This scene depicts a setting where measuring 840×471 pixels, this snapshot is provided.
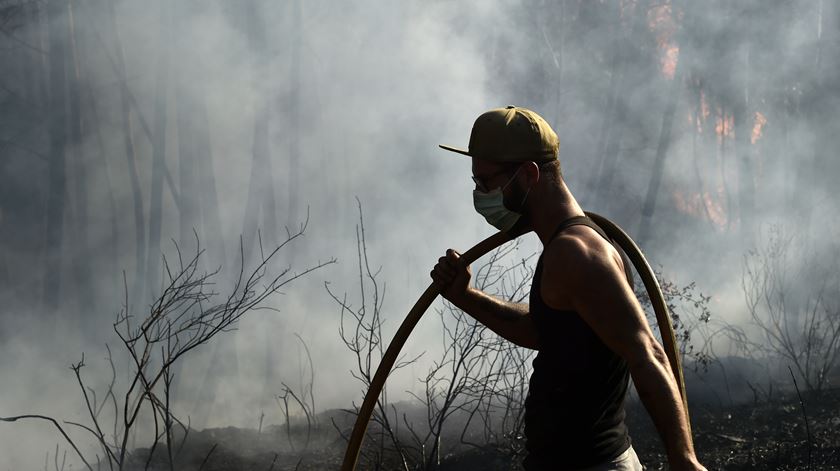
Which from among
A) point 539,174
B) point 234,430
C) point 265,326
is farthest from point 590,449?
point 265,326

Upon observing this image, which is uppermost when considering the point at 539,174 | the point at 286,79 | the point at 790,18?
the point at 790,18

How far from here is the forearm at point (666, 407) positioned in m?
1.74

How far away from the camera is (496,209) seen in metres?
2.31

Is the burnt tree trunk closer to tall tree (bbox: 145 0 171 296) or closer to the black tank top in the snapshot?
tall tree (bbox: 145 0 171 296)

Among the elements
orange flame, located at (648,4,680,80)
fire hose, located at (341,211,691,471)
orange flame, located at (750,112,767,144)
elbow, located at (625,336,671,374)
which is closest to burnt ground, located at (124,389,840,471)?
fire hose, located at (341,211,691,471)

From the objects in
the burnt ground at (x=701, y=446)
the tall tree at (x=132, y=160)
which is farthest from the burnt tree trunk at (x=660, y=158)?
the tall tree at (x=132, y=160)

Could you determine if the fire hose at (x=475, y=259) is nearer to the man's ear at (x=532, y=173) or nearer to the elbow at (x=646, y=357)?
the man's ear at (x=532, y=173)

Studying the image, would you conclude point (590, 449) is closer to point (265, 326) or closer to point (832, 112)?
point (265, 326)

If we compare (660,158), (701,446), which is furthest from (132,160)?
(660,158)

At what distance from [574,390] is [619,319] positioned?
0.94 ft

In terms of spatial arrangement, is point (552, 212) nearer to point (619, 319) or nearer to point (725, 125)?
point (619, 319)

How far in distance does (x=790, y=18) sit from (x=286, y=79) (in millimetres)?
8102

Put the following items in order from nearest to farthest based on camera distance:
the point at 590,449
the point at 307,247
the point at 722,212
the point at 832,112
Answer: the point at 590,449 → the point at 307,247 → the point at 832,112 → the point at 722,212

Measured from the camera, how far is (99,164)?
10.7 metres
